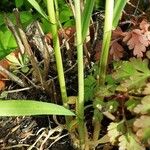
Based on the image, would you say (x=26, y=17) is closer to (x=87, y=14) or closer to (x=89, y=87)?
(x=89, y=87)

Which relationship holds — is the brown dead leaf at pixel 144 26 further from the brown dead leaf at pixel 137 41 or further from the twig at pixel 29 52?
the twig at pixel 29 52

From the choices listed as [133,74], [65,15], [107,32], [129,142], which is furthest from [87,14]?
[65,15]

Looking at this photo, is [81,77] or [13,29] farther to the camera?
[13,29]

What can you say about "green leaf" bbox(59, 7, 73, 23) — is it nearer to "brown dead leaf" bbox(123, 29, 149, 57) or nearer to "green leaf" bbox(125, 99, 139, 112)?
"brown dead leaf" bbox(123, 29, 149, 57)

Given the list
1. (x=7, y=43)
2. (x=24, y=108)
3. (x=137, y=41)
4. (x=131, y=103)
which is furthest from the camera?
(x=7, y=43)

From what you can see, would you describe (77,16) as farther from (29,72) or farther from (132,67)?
(29,72)

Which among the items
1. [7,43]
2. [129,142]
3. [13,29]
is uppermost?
[13,29]
